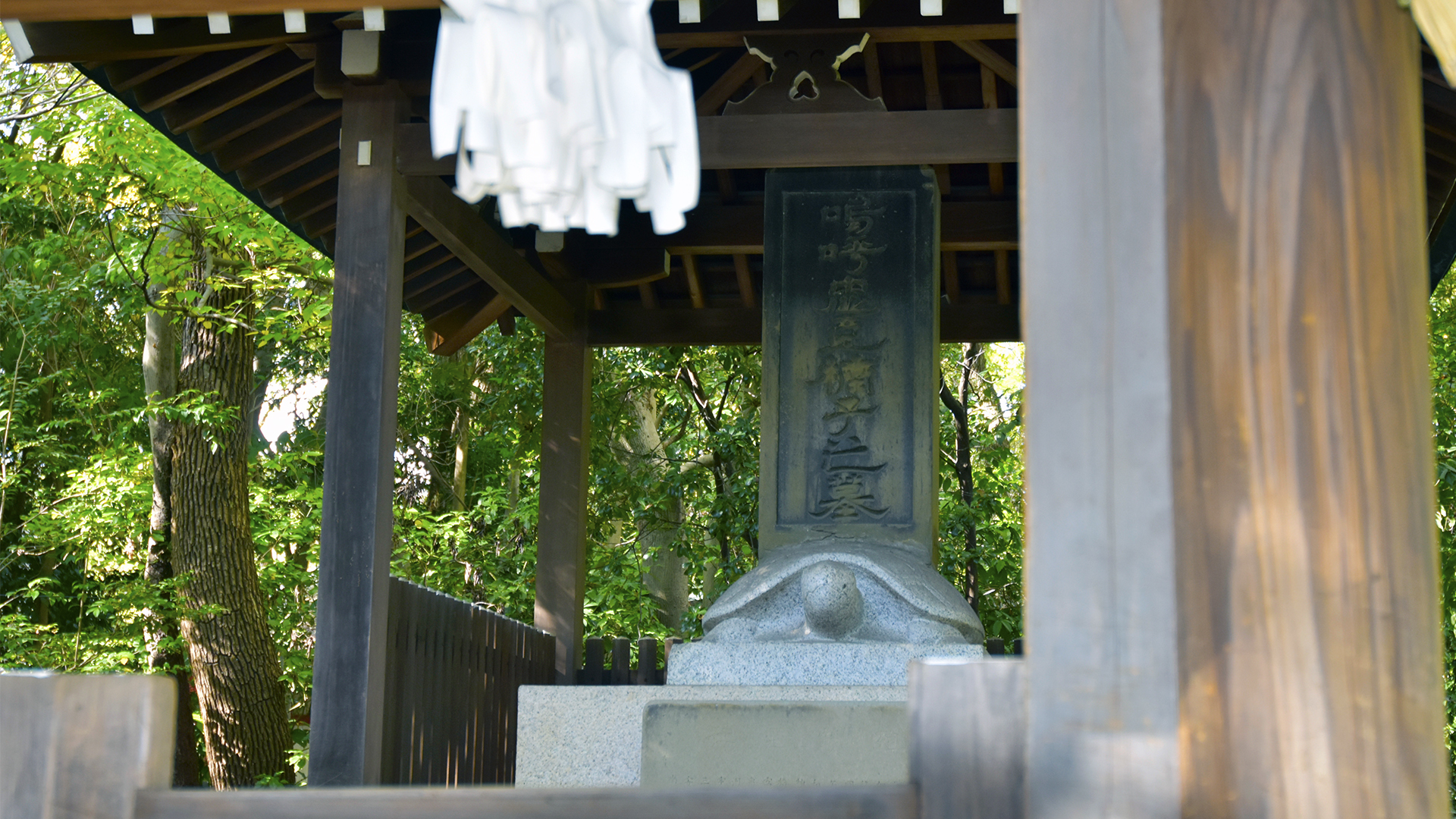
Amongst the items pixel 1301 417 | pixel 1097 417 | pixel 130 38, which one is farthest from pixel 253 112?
pixel 1301 417

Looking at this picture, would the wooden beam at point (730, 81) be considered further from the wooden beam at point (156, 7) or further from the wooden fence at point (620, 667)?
the wooden fence at point (620, 667)

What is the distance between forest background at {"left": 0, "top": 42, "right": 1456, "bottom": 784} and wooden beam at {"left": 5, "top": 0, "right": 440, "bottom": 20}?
16.9 feet

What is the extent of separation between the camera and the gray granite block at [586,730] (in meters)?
4.11

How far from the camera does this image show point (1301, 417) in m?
1.46

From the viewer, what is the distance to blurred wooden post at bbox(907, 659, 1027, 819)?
1.46 m

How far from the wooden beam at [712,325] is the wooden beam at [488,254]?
225 mm

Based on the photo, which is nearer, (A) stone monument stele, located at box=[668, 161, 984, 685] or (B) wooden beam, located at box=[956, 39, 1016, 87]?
(B) wooden beam, located at box=[956, 39, 1016, 87]

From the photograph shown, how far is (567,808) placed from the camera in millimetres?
1549

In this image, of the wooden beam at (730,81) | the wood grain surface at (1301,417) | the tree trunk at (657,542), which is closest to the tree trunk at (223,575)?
the tree trunk at (657,542)

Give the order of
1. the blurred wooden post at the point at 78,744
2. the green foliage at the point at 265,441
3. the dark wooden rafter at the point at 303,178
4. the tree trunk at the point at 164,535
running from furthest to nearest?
the tree trunk at the point at 164,535
the green foliage at the point at 265,441
the dark wooden rafter at the point at 303,178
the blurred wooden post at the point at 78,744

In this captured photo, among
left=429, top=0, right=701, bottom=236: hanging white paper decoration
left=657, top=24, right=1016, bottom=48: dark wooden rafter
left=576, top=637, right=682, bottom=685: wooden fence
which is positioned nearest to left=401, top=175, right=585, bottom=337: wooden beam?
left=657, top=24, right=1016, bottom=48: dark wooden rafter

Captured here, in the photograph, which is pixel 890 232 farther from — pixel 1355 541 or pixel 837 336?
pixel 1355 541

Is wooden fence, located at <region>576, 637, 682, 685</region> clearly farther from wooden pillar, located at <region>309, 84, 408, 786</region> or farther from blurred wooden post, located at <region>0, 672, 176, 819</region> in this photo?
blurred wooden post, located at <region>0, 672, 176, 819</region>

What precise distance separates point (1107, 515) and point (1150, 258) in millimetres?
296
